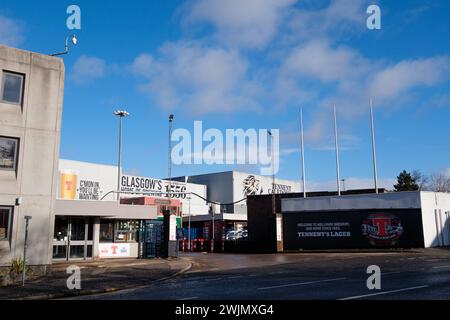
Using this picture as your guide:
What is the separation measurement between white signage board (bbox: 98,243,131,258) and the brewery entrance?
89 cm

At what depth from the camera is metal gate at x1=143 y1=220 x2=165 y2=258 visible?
108 feet

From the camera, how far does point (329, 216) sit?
39.9 m

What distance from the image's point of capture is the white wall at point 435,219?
119 ft

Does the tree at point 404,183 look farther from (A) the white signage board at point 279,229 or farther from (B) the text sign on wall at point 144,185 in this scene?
(B) the text sign on wall at point 144,185

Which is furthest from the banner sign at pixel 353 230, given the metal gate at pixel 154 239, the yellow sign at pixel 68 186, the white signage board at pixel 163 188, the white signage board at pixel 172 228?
the yellow sign at pixel 68 186

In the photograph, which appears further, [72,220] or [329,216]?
[329,216]

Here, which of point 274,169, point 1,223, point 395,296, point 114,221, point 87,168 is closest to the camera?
point 395,296

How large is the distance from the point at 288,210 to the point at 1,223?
88.7 feet

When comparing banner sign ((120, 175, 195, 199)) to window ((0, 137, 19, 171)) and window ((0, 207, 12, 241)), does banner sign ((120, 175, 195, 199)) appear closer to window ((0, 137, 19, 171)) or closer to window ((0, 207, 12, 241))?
window ((0, 137, 19, 171))

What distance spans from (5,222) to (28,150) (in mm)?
3212

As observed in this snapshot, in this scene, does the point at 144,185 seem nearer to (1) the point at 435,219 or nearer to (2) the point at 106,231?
(2) the point at 106,231

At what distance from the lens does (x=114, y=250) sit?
31297 mm
